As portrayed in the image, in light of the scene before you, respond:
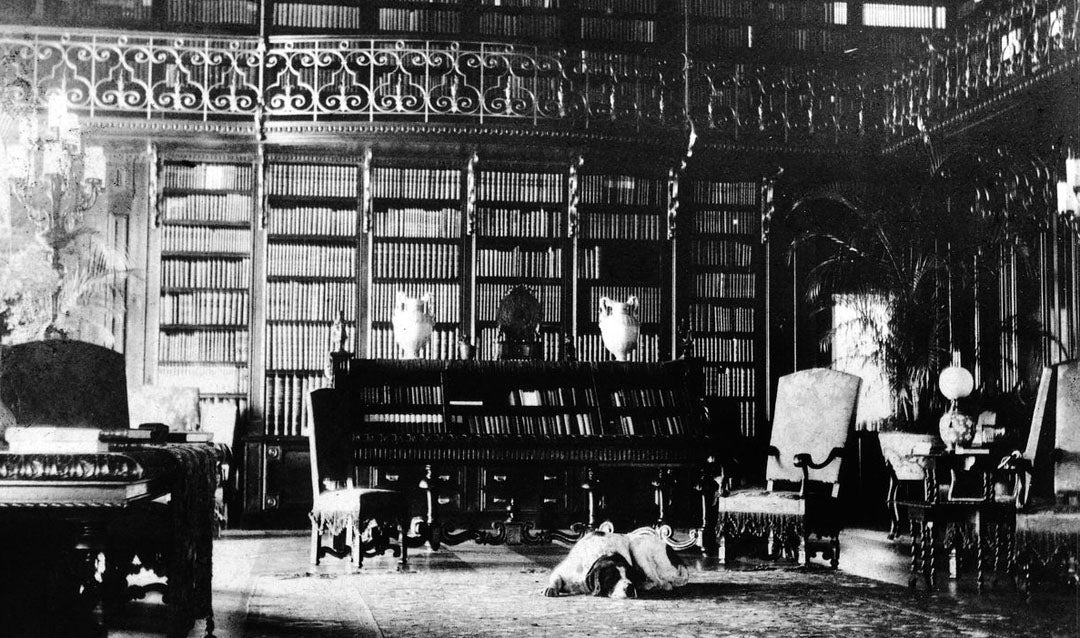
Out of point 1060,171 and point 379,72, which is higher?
point 379,72

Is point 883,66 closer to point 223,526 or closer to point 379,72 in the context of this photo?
point 379,72

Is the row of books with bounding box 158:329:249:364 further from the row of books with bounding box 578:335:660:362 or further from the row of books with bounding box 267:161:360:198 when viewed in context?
the row of books with bounding box 578:335:660:362

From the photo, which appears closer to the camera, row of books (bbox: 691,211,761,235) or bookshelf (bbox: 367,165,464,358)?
bookshelf (bbox: 367,165,464,358)

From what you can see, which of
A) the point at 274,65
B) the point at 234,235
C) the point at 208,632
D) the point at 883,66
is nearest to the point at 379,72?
the point at 274,65

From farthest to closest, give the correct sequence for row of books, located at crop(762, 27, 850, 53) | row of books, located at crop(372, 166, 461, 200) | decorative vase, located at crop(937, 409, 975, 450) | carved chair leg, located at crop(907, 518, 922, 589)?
row of books, located at crop(762, 27, 850, 53) < row of books, located at crop(372, 166, 461, 200) < decorative vase, located at crop(937, 409, 975, 450) < carved chair leg, located at crop(907, 518, 922, 589)

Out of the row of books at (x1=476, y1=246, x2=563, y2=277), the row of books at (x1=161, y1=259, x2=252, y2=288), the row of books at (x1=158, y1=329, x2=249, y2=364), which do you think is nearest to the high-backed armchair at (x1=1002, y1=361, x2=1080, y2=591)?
the row of books at (x1=476, y1=246, x2=563, y2=277)

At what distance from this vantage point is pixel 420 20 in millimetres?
10156

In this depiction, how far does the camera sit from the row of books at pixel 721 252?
9.59 m

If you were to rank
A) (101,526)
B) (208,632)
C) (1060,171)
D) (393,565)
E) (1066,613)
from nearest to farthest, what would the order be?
(101,526)
(208,632)
(1066,613)
(393,565)
(1060,171)

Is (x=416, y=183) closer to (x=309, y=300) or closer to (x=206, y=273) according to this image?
(x=309, y=300)

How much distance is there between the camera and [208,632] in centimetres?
366

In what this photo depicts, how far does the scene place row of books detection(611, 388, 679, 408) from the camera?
7021 millimetres

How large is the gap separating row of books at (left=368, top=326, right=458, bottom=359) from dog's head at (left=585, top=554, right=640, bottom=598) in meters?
4.23

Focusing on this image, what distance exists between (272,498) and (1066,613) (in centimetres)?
574
